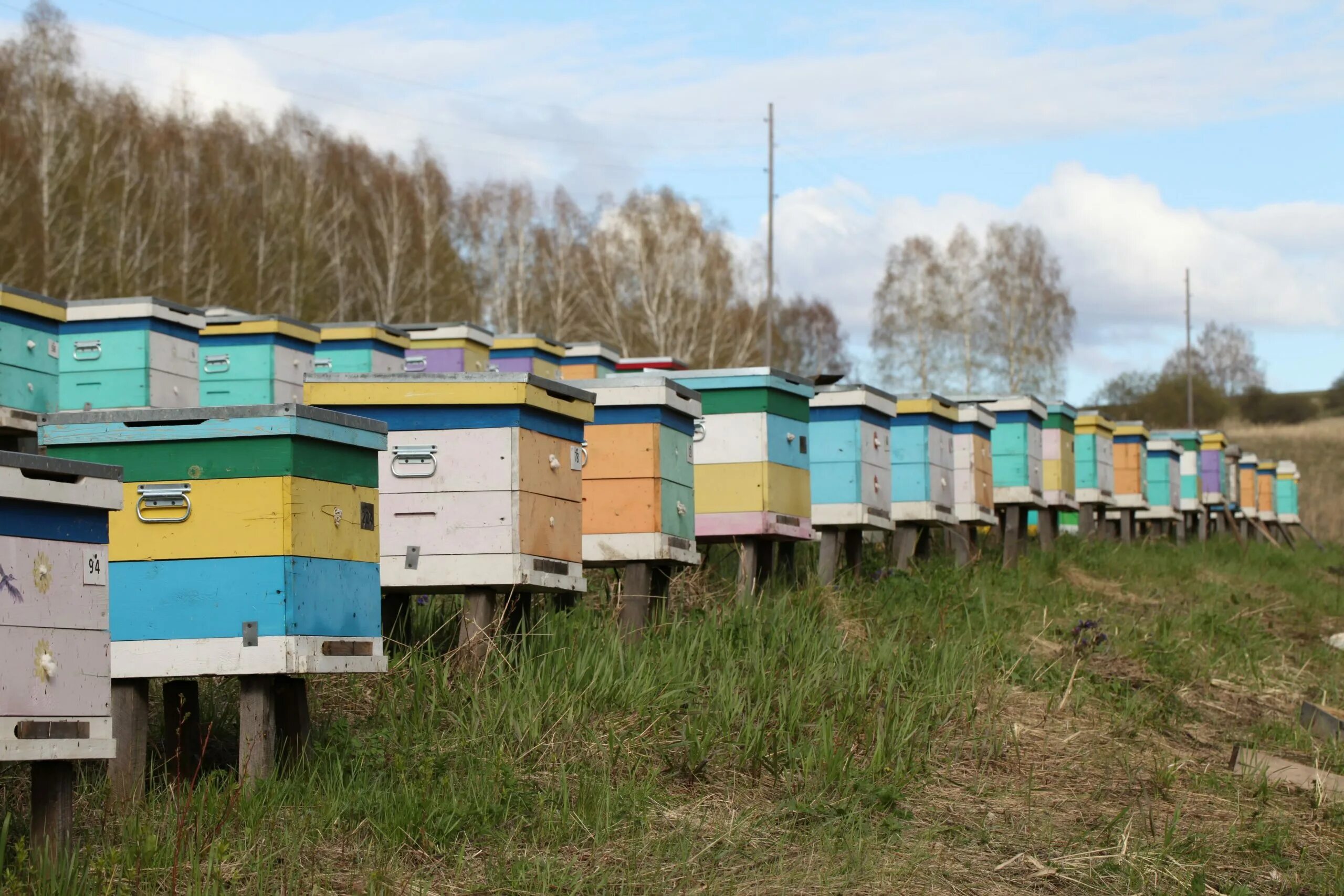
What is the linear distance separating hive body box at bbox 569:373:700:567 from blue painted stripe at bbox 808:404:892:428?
3024mm

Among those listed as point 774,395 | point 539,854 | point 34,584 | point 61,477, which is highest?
point 774,395

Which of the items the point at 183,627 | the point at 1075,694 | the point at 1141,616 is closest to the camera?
the point at 183,627

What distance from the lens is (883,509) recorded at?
42.7ft

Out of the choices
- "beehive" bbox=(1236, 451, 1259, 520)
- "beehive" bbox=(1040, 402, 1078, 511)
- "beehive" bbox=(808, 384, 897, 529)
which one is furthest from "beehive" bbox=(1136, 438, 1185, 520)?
"beehive" bbox=(808, 384, 897, 529)

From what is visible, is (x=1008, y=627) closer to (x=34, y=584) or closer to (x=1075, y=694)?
(x=1075, y=694)

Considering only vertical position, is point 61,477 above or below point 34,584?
above

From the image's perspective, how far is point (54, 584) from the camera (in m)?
5.52

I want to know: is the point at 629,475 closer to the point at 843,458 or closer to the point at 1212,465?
the point at 843,458

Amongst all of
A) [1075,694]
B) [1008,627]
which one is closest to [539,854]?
[1075,694]

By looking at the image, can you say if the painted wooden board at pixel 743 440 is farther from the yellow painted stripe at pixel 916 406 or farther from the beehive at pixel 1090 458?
the beehive at pixel 1090 458

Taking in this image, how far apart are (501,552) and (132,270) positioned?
35209 mm

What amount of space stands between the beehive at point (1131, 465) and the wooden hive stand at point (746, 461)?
12294 mm

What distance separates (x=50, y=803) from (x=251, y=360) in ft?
32.8

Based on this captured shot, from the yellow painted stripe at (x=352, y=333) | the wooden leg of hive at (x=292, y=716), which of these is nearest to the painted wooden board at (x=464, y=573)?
the wooden leg of hive at (x=292, y=716)
